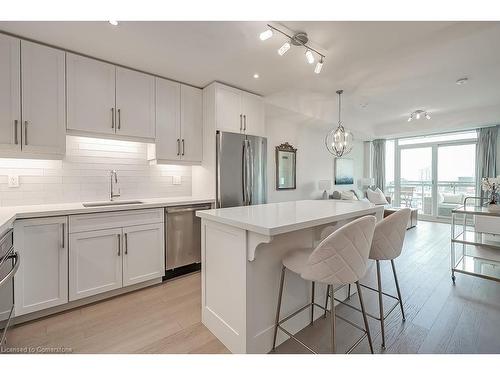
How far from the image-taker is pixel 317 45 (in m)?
2.21

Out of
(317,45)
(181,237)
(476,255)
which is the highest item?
(317,45)

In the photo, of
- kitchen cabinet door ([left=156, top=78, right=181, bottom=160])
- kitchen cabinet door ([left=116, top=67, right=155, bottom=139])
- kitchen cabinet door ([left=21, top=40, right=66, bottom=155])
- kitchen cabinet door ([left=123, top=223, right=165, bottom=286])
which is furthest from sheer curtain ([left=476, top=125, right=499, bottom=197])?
kitchen cabinet door ([left=21, top=40, right=66, bottom=155])

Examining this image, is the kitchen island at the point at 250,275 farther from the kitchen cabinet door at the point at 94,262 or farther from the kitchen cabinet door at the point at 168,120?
the kitchen cabinet door at the point at 168,120

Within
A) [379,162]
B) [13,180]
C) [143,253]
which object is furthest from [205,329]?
[379,162]

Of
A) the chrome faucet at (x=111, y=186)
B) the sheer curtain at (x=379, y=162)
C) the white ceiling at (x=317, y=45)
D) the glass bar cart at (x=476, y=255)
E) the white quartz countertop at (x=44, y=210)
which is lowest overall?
the glass bar cart at (x=476, y=255)

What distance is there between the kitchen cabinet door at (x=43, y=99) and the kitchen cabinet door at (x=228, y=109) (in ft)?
5.23

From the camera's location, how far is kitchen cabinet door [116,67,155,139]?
2.53 metres

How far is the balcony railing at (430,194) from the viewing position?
5.85 metres

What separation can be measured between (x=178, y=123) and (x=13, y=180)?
1721mm

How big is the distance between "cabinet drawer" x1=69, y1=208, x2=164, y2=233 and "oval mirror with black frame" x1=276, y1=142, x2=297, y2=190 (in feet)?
8.39

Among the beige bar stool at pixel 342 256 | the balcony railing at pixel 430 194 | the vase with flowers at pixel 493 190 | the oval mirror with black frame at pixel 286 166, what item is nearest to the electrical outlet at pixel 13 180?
the beige bar stool at pixel 342 256

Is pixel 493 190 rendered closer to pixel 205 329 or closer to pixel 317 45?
pixel 317 45
